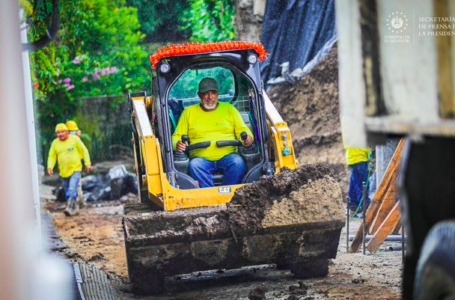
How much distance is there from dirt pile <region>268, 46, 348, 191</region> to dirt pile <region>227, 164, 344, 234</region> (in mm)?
5231

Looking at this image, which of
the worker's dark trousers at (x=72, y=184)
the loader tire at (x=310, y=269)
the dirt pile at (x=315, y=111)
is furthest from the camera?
the worker's dark trousers at (x=72, y=184)

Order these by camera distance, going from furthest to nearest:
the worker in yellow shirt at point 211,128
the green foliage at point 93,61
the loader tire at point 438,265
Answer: the green foliage at point 93,61 → the worker in yellow shirt at point 211,128 → the loader tire at point 438,265

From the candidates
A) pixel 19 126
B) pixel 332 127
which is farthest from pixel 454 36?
pixel 332 127

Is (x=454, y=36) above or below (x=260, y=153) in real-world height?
above

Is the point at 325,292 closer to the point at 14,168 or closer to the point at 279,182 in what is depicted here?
the point at 279,182

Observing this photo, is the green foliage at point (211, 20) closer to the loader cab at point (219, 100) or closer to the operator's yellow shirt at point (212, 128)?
the loader cab at point (219, 100)

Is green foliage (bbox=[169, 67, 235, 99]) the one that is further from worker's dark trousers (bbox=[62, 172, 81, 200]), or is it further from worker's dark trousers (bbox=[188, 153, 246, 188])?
worker's dark trousers (bbox=[62, 172, 81, 200])

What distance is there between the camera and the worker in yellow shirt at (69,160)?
13.3m

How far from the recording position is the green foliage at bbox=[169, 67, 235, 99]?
8828mm

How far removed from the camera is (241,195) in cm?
771

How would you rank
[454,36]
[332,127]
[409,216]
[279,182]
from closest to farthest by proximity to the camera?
[454,36] → [409,216] → [279,182] → [332,127]

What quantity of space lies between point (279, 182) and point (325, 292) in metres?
0.97

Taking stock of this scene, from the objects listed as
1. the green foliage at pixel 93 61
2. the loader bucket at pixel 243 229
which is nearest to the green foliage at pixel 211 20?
the green foliage at pixel 93 61

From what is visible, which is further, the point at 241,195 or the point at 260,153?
the point at 260,153
